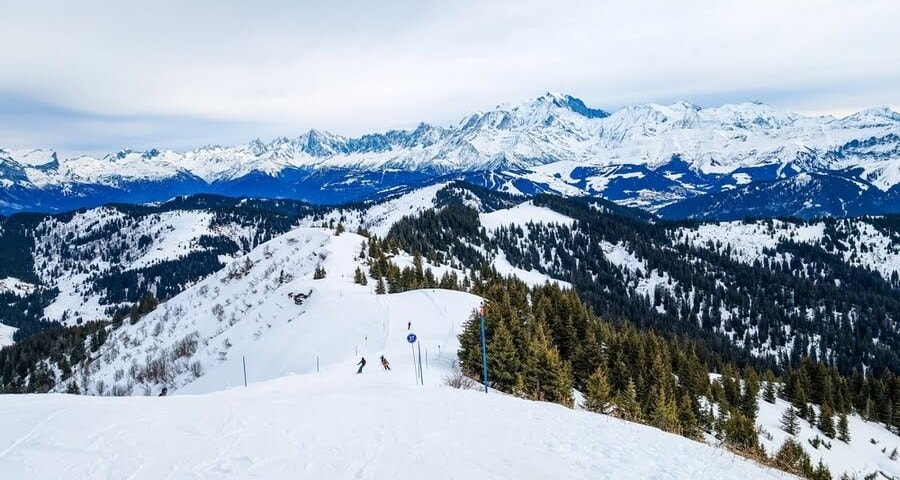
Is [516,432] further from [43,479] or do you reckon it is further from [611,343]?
[611,343]

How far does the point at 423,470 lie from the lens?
13742 millimetres

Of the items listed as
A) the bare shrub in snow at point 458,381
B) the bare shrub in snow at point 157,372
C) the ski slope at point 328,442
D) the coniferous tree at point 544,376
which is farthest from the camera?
the bare shrub in snow at point 157,372

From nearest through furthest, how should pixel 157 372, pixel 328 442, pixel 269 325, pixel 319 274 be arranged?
pixel 328 442 → pixel 269 325 → pixel 157 372 → pixel 319 274

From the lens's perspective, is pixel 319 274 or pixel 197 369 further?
pixel 319 274

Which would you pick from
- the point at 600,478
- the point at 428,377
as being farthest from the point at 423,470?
the point at 428,377

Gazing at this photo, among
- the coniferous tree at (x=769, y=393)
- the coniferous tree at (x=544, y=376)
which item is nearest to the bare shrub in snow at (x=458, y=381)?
the coniferous tree at (x=544, y=376)

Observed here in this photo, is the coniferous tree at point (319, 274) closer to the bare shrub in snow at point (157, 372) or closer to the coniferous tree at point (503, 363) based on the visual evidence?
the bare shrub in snow at point (157, 372)

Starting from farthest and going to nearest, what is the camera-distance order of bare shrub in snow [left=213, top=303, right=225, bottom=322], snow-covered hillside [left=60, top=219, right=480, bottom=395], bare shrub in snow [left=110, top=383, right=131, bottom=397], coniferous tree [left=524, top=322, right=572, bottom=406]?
bare shrub in snow [left=213, top=303, right=225, bottom=322] → bare shrub in snow [left=110, top=383, right=131, bottom=397] → snow-covered hillside [left=60, top=219, right=480, bottom=395] → coniferous tree [left=524, top=322, right=572, bottom=406]

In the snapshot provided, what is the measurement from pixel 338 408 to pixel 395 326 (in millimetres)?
39506

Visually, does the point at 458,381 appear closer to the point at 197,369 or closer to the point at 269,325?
the point at 269,325

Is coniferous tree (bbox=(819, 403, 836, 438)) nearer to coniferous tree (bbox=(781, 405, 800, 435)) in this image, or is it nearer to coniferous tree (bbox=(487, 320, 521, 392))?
coniferous tree (bbox=(781, 405, 800, 435))

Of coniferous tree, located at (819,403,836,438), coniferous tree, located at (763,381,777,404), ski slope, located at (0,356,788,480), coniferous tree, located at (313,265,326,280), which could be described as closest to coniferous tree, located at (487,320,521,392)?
ski slope, located at (0,356,788,480)

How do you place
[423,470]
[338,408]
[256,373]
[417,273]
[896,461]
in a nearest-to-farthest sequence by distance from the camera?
1. [423,470]
2. [338,408]
3. [256,373]
4. [896,461]
5. [417,273]

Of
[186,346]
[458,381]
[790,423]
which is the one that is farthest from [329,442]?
[186,346]
